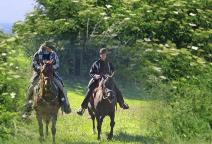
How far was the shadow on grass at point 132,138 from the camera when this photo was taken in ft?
64.8

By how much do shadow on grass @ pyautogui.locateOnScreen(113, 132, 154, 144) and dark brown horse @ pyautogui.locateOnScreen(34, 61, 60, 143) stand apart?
10.3 ft

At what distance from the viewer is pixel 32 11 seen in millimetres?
39656

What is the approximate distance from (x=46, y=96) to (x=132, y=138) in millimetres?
4458

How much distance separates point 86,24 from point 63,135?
1774cm

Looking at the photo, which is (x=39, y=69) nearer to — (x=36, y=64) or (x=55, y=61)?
(x=36, y=64)

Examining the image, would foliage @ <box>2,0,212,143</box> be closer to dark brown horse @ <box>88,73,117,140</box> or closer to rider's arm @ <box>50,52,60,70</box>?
dark brown horse @ <box>88,73,117,140</box>

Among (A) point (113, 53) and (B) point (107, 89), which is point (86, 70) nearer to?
(A) point (113, 53)

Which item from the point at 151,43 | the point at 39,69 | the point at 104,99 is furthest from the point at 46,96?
the point at 151,43

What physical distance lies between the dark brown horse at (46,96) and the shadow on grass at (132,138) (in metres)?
3.15

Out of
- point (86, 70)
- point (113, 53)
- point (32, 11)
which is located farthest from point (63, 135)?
point (32, 11)

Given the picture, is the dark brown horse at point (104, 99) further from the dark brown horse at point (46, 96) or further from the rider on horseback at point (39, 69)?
the dark brown horse at point (46, 96)

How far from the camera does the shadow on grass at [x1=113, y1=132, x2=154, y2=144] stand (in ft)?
64.8

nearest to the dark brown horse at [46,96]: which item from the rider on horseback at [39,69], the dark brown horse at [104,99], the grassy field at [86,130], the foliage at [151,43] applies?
the rider on horseback at [39,69]

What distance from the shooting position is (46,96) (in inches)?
708
